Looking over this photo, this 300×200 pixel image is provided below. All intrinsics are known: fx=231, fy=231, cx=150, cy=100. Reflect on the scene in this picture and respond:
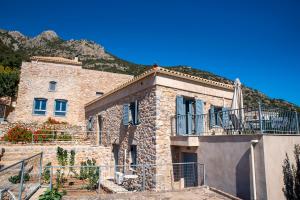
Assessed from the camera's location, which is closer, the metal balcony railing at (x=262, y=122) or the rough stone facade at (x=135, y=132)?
the metal balcony railing at (x=262, y=122)

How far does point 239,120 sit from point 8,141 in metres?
16.6

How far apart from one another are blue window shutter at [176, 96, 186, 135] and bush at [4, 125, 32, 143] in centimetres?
1290

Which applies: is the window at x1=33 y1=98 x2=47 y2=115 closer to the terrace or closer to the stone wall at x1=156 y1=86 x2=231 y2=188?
the stone wall at x1=156 y1=86 x2=231 y2=188

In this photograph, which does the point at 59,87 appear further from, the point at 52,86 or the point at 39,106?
the point at 39,106

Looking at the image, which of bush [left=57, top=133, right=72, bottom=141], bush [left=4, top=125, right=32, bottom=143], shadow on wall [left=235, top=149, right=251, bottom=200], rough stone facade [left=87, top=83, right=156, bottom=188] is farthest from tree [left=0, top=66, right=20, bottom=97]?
shadow on wall [left=235, top=149, right=251, bottom=200]

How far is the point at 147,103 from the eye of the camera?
11742mm

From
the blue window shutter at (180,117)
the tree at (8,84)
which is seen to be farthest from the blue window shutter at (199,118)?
the tree at (8,84)

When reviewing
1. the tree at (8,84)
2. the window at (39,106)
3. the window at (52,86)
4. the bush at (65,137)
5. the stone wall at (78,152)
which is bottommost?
the stone wall at (78,152)

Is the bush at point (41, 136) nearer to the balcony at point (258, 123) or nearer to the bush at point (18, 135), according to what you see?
the bush at point (18, 135)

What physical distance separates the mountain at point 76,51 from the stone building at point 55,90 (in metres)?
26.1

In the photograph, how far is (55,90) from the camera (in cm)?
2445

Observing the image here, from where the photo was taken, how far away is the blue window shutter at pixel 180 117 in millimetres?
10977

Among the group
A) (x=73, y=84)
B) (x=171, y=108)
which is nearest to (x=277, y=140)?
(x=171, y=108)

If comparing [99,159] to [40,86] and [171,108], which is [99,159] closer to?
[171,108]
